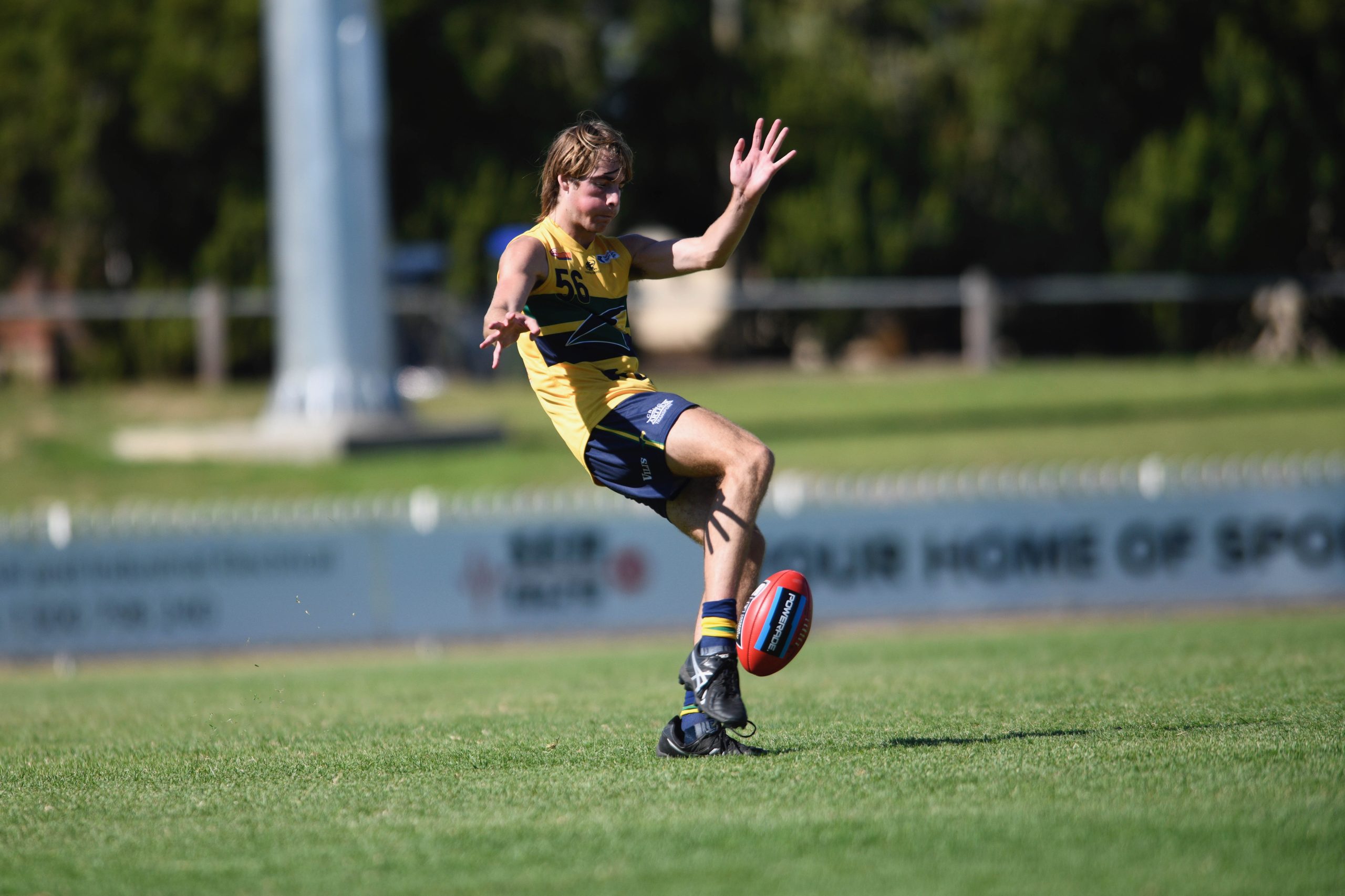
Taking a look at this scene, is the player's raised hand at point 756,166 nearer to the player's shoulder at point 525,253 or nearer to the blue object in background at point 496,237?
Result: the player's shoulder at point 525,253

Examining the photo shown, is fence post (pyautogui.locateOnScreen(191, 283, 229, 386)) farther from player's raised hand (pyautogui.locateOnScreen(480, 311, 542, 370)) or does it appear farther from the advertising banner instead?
player's raised hand (pyautogui.locateOnScreen(480, 311, 542, 370))

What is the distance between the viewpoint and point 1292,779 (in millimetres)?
3705

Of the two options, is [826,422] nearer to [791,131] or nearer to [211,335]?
[211,335]

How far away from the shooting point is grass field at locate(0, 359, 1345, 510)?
16078mm

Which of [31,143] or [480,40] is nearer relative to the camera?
[31,143]

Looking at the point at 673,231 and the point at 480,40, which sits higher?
the point at 480,40

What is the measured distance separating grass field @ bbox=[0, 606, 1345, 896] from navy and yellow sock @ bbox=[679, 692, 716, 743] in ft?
0.44

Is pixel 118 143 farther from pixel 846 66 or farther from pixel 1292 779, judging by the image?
pixel 1292 779

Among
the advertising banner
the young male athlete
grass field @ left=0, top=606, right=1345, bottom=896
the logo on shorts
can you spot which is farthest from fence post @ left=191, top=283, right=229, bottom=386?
the logo on shorts

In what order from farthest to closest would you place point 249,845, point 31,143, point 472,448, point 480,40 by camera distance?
1. point 480,40
2. point 31,143
3. point 472,448
4. point 249,845

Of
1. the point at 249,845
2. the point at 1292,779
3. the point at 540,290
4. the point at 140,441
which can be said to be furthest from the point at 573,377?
the point at 140,441

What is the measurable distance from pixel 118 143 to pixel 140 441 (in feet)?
35.4

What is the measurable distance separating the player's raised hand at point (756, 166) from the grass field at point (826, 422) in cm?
1086

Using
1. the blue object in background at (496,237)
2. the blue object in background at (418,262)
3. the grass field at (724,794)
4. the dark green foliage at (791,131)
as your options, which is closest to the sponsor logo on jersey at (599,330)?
the grass field at (724,794)
